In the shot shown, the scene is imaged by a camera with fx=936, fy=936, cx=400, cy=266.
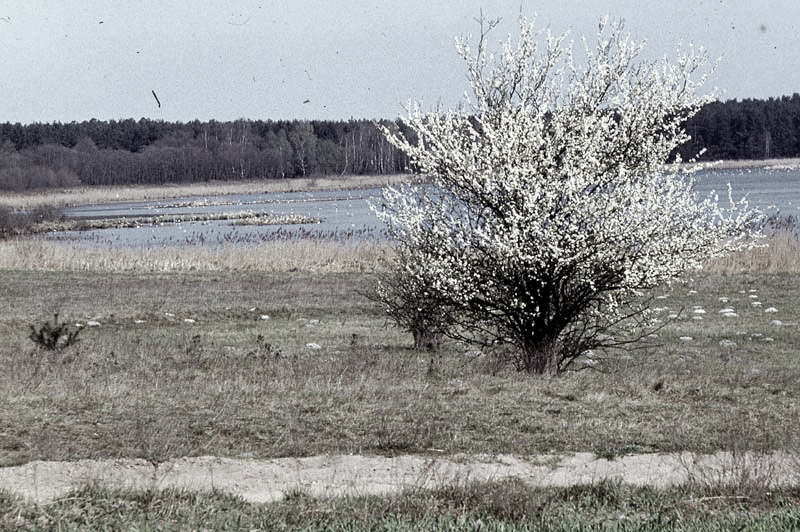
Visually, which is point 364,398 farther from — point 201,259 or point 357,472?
point 201,259

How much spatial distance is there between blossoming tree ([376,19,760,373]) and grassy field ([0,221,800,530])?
90 centimetres

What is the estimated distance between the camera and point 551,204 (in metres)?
10.4

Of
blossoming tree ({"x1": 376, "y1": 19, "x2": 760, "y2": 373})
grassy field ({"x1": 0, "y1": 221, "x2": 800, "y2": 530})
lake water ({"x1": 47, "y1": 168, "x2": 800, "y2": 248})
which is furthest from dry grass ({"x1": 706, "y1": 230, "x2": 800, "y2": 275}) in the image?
blossoming tree ({"x1": 376, "y1": 19, "x2": 760, "y2": 373})

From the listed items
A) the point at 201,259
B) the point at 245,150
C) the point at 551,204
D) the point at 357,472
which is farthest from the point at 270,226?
the point at 245,150

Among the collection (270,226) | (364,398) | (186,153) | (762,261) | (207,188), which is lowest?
(270,226)

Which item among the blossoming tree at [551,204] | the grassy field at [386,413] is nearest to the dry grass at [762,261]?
the grassy field at [386,413]

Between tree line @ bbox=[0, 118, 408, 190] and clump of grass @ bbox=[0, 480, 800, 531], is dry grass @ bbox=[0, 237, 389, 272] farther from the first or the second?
tree line @ bbox=[0, 118, 408, 190]

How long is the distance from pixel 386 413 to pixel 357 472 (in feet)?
5.17

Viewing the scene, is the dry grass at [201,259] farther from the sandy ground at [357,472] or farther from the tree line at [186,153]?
the tree line at [186,153]

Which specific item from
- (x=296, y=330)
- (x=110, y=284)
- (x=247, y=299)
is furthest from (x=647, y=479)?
(x=110, y=284)

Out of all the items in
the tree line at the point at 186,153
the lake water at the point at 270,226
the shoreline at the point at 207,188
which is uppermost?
the tree line at the point at 186,153

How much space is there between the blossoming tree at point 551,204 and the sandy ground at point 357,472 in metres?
3.93

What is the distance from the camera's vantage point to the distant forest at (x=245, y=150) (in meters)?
112

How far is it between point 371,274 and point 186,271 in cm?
577
